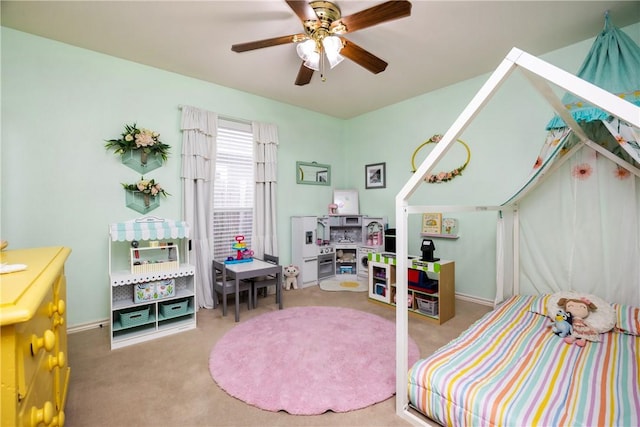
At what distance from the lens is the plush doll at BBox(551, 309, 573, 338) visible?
6.71ft

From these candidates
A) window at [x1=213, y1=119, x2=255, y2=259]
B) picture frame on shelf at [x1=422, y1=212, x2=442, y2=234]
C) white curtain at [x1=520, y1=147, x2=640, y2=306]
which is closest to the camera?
white curtain at [x1=520, y1=147, x2=640, y2=306]

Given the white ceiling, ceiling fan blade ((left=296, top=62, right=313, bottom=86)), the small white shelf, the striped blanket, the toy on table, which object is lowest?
the striped blanket

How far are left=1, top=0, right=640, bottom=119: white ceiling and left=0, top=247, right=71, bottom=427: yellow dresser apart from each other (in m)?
2.12

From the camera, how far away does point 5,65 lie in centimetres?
253

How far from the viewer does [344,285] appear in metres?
4.28

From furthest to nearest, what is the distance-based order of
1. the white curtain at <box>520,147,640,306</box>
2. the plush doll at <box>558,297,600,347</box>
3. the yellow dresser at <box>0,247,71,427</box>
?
the white curtain at <box>520,147,640,306</box> < the plush doll at <box>558,297,600,347</box> < the yellow dresser at <box>0,247,71,427</box>

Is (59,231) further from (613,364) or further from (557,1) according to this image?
(557,1)

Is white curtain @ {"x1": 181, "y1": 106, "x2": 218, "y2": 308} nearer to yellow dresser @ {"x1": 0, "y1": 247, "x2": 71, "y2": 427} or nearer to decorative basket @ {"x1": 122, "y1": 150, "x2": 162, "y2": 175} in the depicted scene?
decorative basket @ {"x1": 122, "y1": 150, "x2": 162, "y2": 175}

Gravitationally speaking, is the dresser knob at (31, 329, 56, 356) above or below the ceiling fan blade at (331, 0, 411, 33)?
below

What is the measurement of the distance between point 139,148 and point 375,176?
129 inches

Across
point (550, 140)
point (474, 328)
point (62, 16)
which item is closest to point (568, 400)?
point (474, 328)

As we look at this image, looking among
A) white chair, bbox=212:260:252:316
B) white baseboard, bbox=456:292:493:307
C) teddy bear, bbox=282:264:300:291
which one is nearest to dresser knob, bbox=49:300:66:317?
white chair, bbox=212:260:252:316

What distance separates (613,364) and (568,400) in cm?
60

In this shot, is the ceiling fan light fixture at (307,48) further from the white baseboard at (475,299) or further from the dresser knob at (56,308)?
the white baseboard at (475,299)
